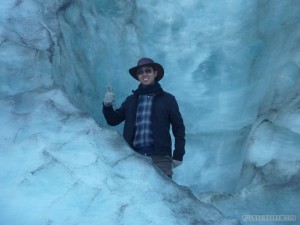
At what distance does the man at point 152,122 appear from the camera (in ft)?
8.23

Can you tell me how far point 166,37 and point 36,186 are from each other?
1.96 meters

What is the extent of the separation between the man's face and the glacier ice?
384 millimetres

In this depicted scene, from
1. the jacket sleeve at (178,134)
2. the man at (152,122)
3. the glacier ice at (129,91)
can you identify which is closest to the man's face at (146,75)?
the man at (152,122)

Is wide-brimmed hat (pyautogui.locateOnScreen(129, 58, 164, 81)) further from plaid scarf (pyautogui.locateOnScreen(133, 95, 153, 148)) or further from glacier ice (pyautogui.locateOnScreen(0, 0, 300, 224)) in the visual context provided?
glacier ice (pyautogui.locateOnScreen(0, 0, 300, 224))

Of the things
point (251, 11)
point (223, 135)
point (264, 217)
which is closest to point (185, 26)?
point (251, 11)

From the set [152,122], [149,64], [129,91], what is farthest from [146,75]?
[129,91]

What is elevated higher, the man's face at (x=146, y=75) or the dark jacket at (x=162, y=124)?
the man's face at (x=146, y=75)

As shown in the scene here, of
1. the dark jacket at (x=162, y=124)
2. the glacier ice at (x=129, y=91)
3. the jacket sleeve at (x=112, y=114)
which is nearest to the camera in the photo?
the glacier ice at (x=129, y=91)

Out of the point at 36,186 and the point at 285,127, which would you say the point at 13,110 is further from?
the point at 285,127

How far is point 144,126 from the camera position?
254cm

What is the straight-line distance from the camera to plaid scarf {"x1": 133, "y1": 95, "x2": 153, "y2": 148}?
253cm

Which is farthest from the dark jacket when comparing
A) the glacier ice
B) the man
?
the glacier ice

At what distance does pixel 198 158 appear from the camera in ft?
11.9

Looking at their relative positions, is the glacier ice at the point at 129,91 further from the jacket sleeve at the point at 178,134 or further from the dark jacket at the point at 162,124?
the jacket sleeve at the point at 178,134
